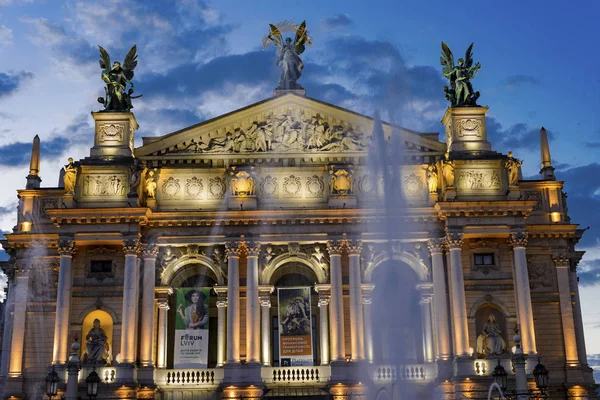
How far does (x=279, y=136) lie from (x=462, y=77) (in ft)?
35.9

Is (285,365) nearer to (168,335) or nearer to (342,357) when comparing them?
(342,357)

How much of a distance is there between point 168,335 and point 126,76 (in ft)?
47.9

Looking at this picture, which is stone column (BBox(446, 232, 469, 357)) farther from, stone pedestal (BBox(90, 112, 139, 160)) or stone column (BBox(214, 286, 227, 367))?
stone pedestal (BBox(90, 112, 139, 160))

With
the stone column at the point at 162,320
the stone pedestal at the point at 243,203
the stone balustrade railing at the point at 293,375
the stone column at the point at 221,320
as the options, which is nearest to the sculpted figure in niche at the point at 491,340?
the stone balustrade railing at the point at 293,375

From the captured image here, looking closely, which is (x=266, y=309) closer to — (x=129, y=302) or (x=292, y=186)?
Answer: (x=292, y=186)

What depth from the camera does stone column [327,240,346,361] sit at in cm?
4222

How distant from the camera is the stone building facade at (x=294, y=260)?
42.1m

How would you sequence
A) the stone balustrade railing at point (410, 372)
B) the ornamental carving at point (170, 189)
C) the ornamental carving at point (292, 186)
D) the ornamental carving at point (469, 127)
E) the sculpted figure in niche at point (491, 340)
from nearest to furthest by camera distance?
the stone balustrade railing at point (410, 372)
the sculpted figure in niche at point (491, 340)
the ornamental carving at point (170, 189)
the ornamental carving at point (292, 186)
the ornamental carving at point (469, 127)

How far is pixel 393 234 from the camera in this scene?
43250 mm

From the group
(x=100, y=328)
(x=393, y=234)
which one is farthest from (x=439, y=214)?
(x=100, y=328)

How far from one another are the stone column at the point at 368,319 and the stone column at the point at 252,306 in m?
5.60

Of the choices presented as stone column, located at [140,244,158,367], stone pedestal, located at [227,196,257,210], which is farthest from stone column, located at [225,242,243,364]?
stone column, located at [140,244,158,367]

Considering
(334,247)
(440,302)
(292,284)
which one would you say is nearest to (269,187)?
(334,247)

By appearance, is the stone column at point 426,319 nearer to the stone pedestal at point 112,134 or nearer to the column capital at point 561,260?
the column capital at point 561,260
